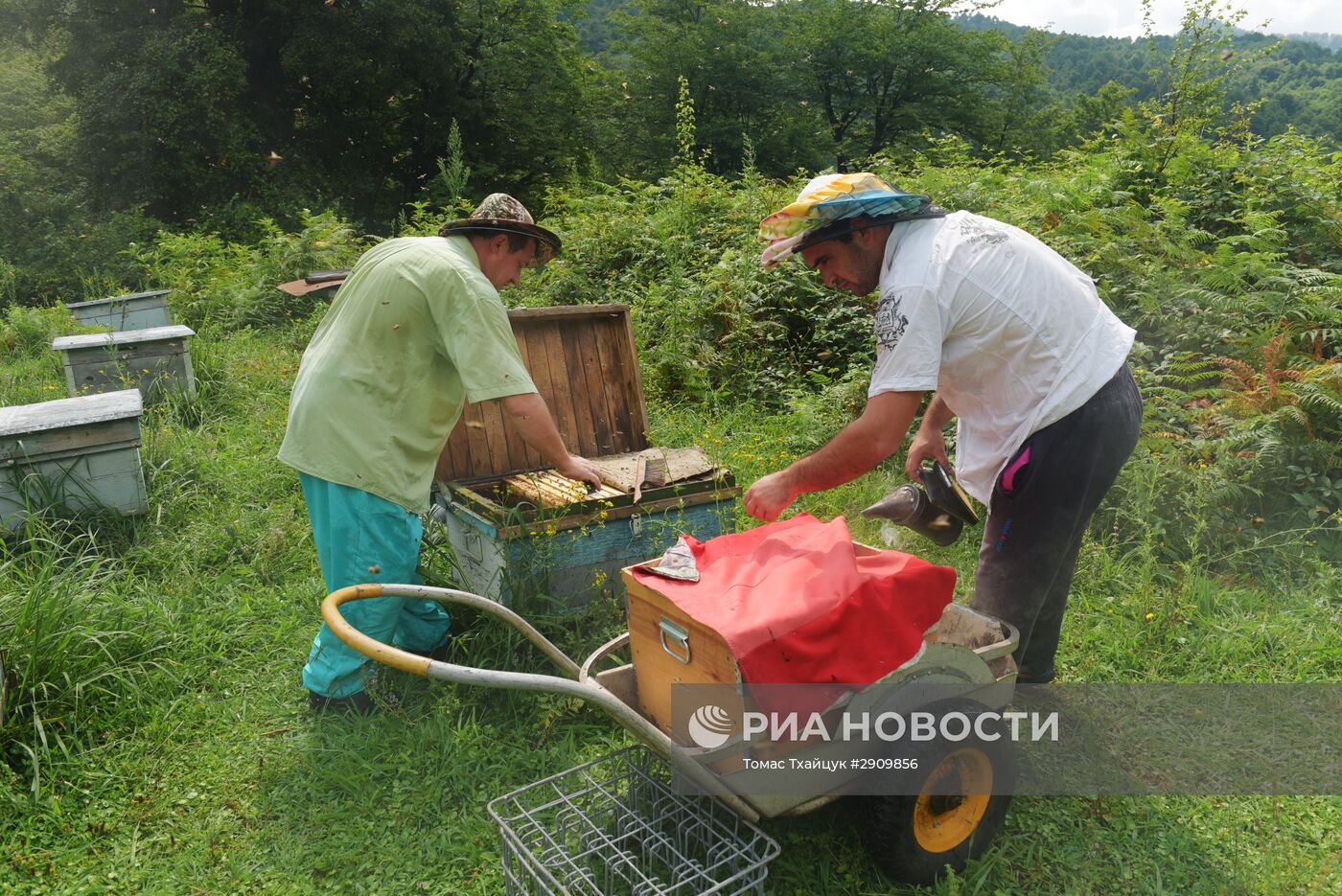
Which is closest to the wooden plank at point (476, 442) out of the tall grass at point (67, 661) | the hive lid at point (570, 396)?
the hive lid at point (570, 396)

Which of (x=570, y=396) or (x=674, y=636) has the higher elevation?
(x=570, y=396)

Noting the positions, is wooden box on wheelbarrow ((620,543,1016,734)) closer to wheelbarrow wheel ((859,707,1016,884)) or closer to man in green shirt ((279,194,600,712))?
wheelbarrow wheel ((859,707,1016,884))

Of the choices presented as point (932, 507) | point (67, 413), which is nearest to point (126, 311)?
point (67, 413)

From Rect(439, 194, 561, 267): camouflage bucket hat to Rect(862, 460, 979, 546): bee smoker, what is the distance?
1.79 meters

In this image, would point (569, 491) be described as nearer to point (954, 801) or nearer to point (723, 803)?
point (723, 803)

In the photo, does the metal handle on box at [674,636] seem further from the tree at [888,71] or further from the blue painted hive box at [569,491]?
the tree at [888,71]

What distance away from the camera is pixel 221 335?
10219mm

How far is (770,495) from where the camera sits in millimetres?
2736

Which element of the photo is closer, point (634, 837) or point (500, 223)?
point (634, 837)

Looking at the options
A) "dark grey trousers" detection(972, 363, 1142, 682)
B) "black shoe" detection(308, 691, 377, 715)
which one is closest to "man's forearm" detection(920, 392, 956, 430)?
"dark grey trousers" detection(972, 363, 1142, 682)

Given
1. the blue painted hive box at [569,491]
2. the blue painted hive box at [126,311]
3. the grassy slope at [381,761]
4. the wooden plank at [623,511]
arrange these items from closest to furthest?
the grassy slope at [381,761]
the wooden plank at [623,511]
the blue painted hive box at [569,491]
the blue painted hive box at [126,311]

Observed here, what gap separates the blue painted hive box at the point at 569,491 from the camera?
3.75 meters

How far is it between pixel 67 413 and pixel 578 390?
2896 millimetres

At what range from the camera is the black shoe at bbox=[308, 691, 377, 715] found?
3686 mm
